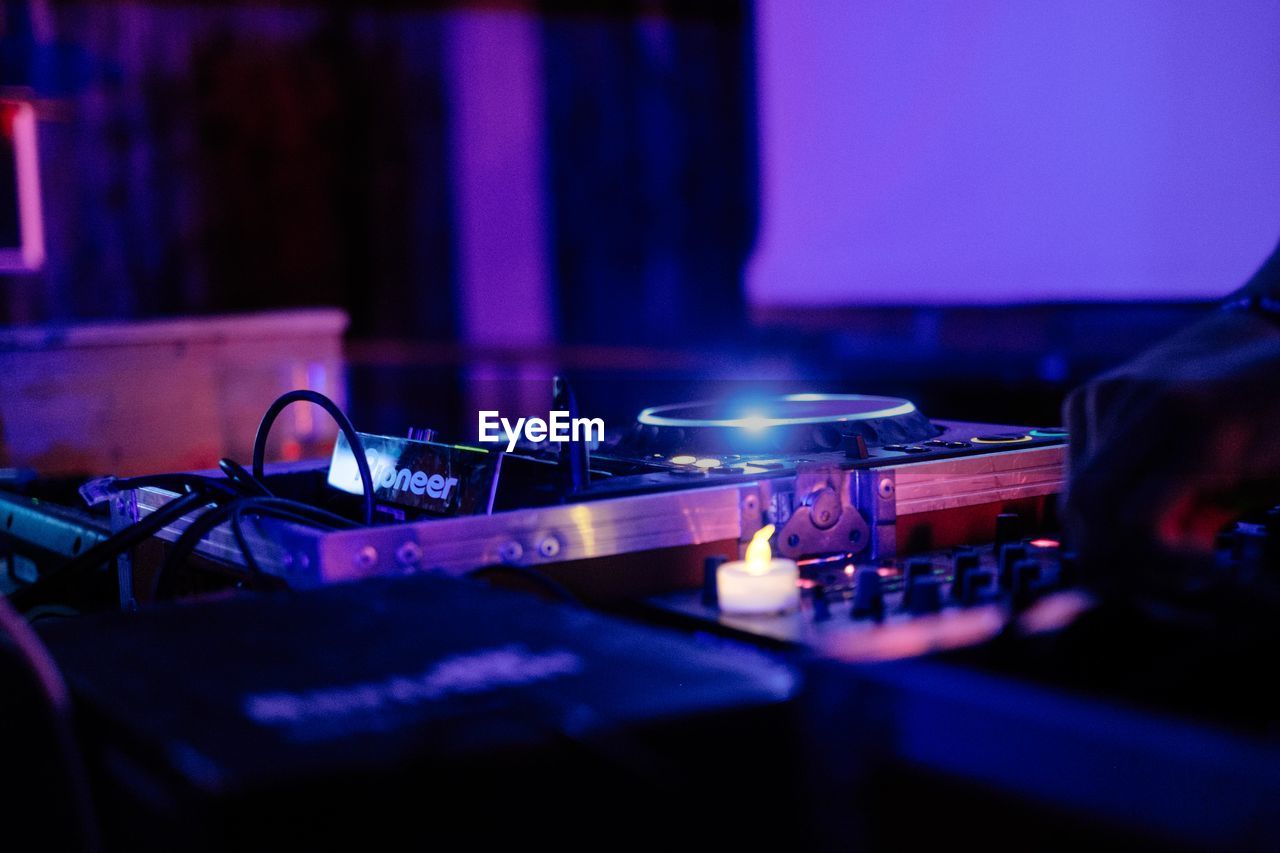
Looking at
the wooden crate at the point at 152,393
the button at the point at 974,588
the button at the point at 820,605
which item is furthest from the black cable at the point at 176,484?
the wooden crate at the point at 152,393

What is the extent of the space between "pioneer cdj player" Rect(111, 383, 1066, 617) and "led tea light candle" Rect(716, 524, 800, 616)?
0.12 metres

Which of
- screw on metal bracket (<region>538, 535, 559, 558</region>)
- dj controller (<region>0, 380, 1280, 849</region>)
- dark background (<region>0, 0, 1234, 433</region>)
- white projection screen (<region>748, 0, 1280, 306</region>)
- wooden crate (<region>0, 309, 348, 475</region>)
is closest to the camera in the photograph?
dj controller (<region>0, 380, 1280, 849</region>)

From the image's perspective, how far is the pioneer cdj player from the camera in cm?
93

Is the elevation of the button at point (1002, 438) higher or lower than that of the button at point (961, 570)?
higher

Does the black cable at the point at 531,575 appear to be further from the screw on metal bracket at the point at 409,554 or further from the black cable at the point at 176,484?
the black cable at the point at 176,484

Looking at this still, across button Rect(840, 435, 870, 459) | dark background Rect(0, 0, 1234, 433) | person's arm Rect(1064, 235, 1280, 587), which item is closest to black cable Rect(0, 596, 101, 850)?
person's arm Rect(1064, 235, 1280, 587)

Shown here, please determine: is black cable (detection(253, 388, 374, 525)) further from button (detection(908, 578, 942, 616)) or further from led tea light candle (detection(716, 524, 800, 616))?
button (detection(908, 578, 942, 616))

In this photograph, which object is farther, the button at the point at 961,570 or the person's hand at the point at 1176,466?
the button at the point at 961,570

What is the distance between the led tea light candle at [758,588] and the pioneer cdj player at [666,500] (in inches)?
4.6

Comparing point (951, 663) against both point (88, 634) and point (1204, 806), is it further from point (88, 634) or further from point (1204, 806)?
point (88, 634)

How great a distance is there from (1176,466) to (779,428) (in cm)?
51

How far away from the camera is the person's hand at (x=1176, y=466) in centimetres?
70

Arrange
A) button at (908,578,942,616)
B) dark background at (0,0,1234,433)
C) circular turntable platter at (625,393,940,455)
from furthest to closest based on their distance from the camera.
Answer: dark background at (0,0,1234,433) < circular turntable platter at (625,393,940,455) < button at (908,578,942,616)

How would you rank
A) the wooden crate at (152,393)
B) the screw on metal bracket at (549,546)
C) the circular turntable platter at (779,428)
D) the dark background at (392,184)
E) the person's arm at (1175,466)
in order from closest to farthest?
the person's arm at (1175,466) < the screw on metal bracket at (549,546) < the circular turntable platter at (779,428) < the wooden crate at (152,393) < the dark background at (392,184)
